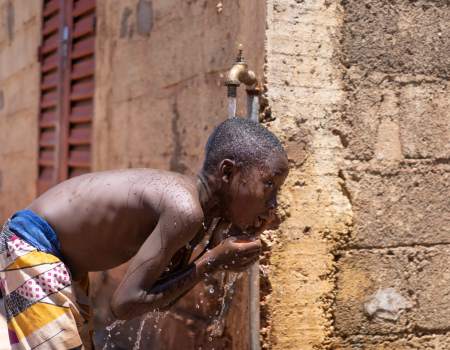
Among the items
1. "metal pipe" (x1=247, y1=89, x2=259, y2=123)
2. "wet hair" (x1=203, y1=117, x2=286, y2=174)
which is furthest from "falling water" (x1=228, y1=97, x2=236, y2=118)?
"wet hair" (x1=203, y1=117, x2=286, y2=174)

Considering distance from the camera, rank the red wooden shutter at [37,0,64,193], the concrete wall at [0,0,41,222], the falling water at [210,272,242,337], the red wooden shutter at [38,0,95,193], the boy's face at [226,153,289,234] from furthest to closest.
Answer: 1. the concrete wall at [0,0,41,222]
2. the red wooden shutter at [37,0,64,193]
3. the red wooden shutter at [38,0,95,193]
4. the falling water at [210,272,242,337]
5. the boy's face at [226,153,289,234]

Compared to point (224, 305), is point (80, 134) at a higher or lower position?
higher

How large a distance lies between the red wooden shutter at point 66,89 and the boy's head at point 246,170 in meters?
2.80

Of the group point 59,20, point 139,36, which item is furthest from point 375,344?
point 59,20

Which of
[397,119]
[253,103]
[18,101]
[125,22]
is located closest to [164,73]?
[125,22]

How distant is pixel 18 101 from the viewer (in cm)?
684

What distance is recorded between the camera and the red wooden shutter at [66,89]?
16.6 ft

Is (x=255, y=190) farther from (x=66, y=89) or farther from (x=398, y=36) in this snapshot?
(x=66, y=89)

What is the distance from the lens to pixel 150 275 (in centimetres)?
210

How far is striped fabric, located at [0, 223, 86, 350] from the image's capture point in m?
2.25

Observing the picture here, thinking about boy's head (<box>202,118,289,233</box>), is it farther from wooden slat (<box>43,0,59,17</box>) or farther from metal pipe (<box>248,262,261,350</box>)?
wooden slat (<box>43,0,59,17</box>)

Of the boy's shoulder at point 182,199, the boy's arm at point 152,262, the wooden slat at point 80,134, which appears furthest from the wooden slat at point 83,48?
the boy's arm at point 152,262

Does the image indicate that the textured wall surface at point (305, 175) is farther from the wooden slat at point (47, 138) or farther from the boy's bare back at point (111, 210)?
the wooden slat at point (47, 138)

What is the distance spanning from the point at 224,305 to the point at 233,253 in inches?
36.0
